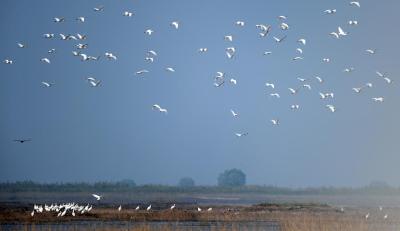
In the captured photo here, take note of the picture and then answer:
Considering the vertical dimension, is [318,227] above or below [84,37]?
below

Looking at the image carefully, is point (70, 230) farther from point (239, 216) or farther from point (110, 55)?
point (239, 216)

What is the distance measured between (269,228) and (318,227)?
7641mm

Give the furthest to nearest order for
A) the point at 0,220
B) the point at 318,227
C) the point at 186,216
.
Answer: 1. the point at 186,216
2. the point at 0,220
3. the point at 318,227

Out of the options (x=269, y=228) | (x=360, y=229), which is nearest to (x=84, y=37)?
(x=269, y=228)

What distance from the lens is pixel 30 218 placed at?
209 feet

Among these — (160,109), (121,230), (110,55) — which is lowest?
(121,230)

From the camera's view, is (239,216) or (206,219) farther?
(239,216)

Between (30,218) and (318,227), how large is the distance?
879 inches

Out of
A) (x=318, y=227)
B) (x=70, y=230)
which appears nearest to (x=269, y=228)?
(x=318, y=227)

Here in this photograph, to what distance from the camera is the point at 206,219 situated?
217 ft

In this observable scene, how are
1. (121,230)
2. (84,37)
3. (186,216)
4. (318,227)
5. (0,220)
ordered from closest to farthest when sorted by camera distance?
1. (121,230)
2. (318,227)
3. (84,37)
4. (0,220)
5. (186,216)

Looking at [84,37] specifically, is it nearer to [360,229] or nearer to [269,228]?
[269,228]

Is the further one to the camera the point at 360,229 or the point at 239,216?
the point at 239,216

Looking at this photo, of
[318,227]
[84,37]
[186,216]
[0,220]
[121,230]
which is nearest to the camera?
[121,230]
